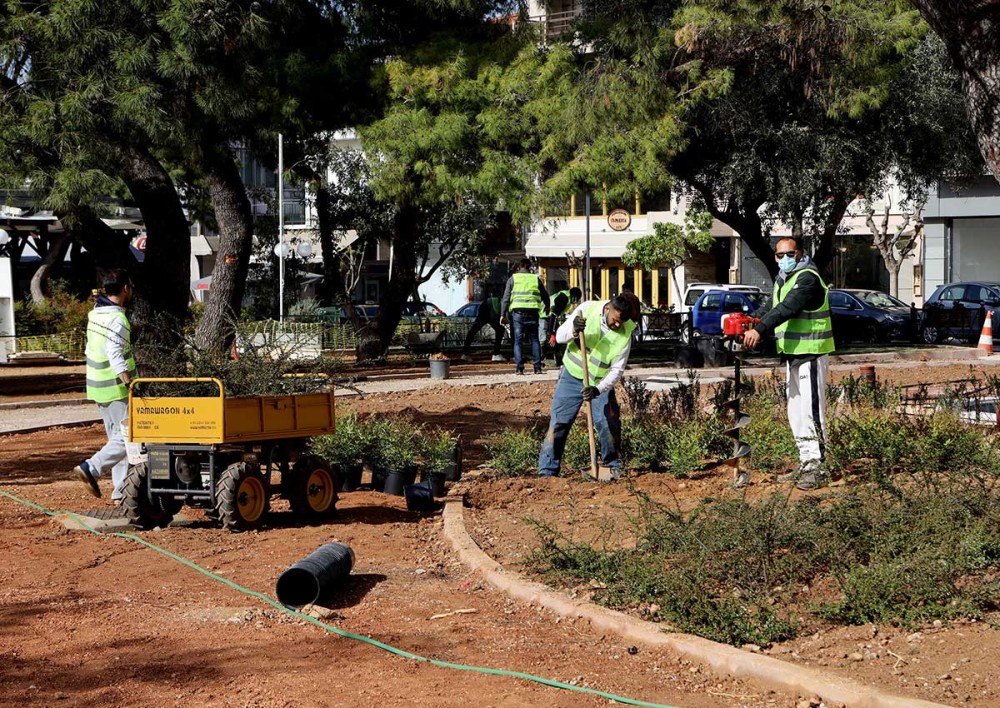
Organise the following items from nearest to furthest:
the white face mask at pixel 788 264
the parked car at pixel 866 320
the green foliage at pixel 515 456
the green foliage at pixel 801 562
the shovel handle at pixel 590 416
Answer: the green foliage at pixel 801 562 < the white face mask at pixel 788 264 < the shovel handle at pixel 590 416 < the green foliage at pixel 515 456 < the parked car at pixel 866 320

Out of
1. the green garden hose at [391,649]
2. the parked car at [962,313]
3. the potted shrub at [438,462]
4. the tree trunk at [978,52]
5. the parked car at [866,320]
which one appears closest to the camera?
the green garden hose at [391,649]

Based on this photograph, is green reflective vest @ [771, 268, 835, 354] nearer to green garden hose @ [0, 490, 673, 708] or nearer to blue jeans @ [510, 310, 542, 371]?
green garden hose @ [0, 490, 673, 708]

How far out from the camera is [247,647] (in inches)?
235

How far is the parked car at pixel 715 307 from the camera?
32250 mm

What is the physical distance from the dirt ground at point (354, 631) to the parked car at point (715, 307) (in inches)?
907

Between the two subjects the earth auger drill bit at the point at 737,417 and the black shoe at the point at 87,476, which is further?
the black shoe at the point at 87,476

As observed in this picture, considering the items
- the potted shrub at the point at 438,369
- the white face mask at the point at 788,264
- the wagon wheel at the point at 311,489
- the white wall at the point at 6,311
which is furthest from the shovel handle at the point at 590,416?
the white wall at the point at 6,311

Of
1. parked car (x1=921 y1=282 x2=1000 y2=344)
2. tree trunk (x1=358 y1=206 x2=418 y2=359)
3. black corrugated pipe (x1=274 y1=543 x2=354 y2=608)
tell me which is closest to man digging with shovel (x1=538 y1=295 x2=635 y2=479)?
black corrugated pipe (x1=274 y1=543 x2=354 y2=608)

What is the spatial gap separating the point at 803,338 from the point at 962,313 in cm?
2243

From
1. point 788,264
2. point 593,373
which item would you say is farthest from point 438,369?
point 788,264

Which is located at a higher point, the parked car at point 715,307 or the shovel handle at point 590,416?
the parked car at point 715,307

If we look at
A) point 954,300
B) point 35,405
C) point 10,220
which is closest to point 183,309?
point 35,405

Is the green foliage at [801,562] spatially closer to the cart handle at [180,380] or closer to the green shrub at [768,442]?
the cart handle at [180,380]

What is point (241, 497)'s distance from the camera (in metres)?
8.74
